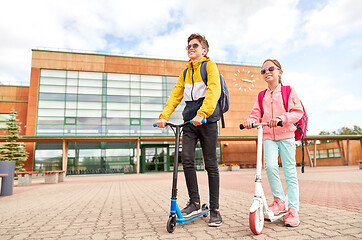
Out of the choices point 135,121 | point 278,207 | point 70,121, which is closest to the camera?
point 278,207

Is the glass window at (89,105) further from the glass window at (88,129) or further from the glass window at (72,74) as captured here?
the glass window at (72,74)

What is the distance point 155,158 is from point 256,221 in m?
25.7

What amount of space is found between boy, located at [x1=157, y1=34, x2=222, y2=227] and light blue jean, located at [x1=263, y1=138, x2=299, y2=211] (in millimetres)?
608

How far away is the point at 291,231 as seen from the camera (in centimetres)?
256

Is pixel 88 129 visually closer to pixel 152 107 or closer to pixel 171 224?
pixel 152 107

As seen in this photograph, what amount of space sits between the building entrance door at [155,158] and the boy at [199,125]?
2475 centimetres

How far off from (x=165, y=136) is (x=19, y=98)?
17.1m

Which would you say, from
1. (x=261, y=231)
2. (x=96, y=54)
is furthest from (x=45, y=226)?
(x=96, y=54)

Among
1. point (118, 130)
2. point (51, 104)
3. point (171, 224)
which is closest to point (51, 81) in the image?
point (51, 104)

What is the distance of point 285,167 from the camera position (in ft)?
9.80

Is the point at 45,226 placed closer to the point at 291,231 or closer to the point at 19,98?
the point at 291,231

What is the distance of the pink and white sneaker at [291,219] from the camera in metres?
2.71

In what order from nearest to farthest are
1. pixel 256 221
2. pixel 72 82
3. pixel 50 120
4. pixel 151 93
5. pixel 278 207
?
1. pixel 256 221
2. pixel 278 207
3. pixel 50 120
4. pixel 72 82
5. pixel 151 93

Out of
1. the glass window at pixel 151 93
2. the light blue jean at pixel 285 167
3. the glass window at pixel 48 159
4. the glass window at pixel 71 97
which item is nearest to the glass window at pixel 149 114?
the glass window at pixel 151 93
